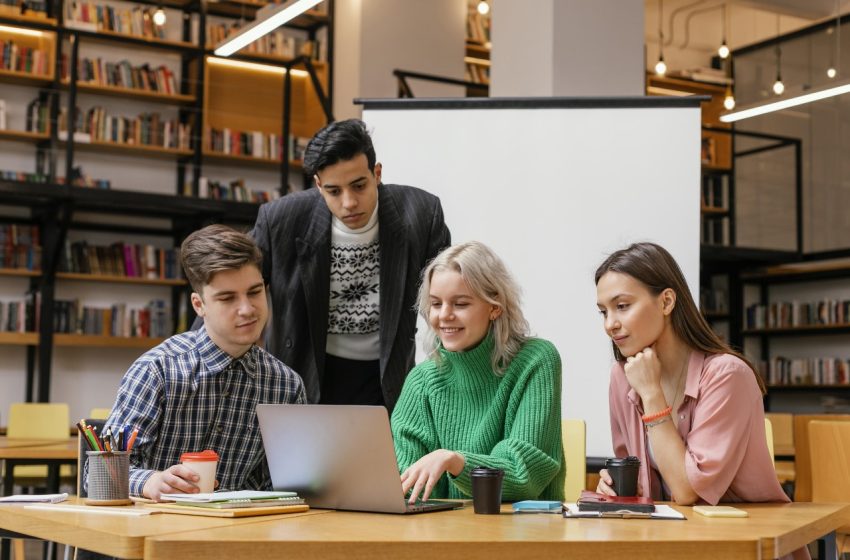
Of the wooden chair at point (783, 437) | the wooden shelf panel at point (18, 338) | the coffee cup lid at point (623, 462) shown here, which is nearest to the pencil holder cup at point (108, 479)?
Answer: the coffee cup lid at point (623, 462)

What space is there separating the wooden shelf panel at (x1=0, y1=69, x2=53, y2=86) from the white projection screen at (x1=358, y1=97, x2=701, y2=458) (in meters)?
4.91

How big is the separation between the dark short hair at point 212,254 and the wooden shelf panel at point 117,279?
6.60m

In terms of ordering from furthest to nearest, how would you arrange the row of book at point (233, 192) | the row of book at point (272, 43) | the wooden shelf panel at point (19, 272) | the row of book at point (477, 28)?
the row of book at point (477, 28), the row of book at point (272, 43), the row of book at point (233, 192), the wooden shelf panel at point (19, 272)

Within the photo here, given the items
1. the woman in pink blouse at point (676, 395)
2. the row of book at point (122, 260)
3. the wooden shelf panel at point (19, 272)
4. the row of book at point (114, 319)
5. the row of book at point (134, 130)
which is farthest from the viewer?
the row of book at point (122, 260)

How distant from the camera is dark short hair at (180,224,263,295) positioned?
208cm

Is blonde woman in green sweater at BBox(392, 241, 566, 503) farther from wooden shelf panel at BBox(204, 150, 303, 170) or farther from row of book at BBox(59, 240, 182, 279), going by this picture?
wooden shelf panel at BBox(204, 150, 303, 170)

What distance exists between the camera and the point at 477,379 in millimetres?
2145

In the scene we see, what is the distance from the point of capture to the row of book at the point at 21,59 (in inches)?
325

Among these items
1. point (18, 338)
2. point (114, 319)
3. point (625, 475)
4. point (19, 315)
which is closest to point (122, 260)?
point (114, 319)

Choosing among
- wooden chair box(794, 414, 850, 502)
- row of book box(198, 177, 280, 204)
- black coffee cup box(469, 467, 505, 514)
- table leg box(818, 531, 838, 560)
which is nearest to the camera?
black coffee cup box(469, 467, 505, 514)

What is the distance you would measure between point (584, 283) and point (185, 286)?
A: 17.8ft

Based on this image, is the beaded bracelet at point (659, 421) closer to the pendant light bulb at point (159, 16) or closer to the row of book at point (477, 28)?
the pendant light bulb at point (159, 16)

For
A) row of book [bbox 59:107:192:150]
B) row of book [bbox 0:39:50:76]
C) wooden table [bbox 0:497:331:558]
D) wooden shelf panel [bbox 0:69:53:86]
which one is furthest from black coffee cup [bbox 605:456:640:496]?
row of book [bbox 0:39:50:76]

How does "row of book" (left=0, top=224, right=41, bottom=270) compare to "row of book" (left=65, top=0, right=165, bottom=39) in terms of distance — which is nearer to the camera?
"row of book" (left=0, top=224, right=41, bottom=270)
